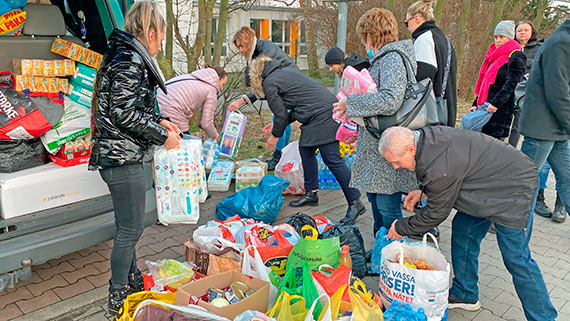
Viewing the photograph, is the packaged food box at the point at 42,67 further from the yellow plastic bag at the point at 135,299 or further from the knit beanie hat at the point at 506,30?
the knit beanie hat at the point at 506,30

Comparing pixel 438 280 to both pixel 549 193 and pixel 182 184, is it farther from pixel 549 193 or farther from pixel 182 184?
pixel 549 193

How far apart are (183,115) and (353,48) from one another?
1218 centimetres

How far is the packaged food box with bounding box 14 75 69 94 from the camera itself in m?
3.45

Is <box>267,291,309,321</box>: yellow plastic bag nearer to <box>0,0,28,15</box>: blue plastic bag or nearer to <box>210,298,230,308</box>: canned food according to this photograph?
<box>210,298,230,308</box>: canned food

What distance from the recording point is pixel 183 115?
486cm

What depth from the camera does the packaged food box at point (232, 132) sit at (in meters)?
6.02

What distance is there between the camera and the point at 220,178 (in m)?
5.64

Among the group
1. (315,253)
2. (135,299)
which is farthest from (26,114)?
(315,253)

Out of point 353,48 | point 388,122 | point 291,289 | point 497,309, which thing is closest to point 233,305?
point 291,289

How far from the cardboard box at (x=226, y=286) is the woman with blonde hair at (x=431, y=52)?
214 centimetres

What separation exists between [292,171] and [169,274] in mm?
2407

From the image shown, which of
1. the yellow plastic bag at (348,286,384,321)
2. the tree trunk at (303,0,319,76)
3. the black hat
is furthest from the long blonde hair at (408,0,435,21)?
the tree trunk at (303,0,319,76)

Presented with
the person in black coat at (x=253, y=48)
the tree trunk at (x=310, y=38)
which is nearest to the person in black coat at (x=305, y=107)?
the person in black coat at (x=253, y=48)

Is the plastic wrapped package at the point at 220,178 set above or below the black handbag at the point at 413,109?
below
